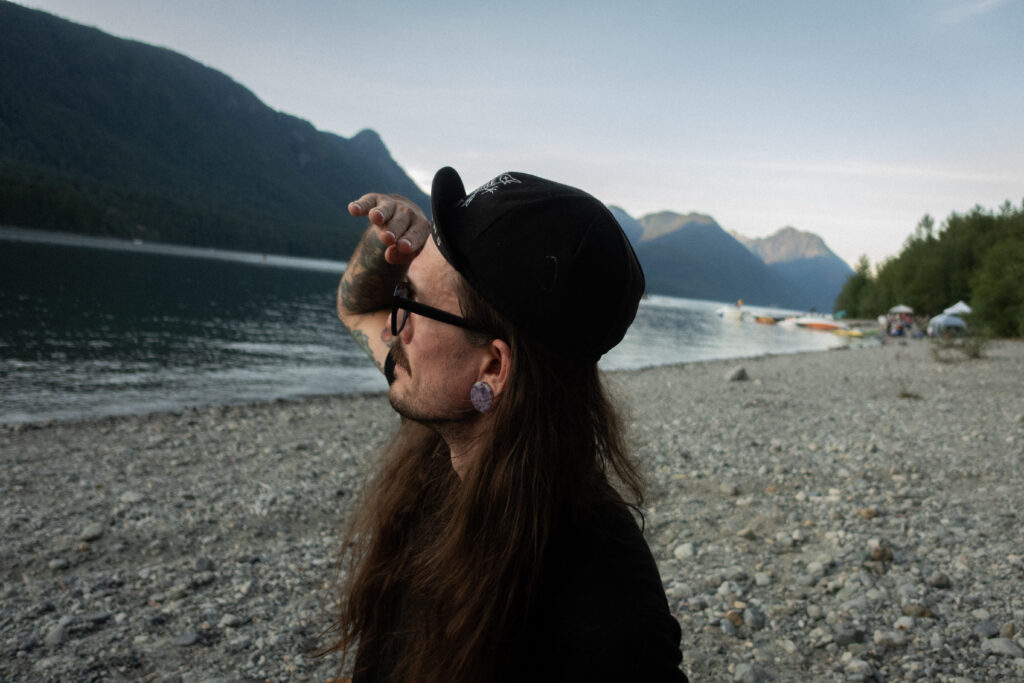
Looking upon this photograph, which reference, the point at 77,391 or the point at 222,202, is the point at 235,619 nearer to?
the point at 77,391

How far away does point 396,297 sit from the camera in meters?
1.87

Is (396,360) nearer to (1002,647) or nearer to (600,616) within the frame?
(600,616)

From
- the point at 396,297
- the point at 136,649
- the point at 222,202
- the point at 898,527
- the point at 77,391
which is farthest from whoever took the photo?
the point at 222,202

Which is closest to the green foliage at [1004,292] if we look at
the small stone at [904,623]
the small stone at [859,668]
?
the small stone at [904,623]

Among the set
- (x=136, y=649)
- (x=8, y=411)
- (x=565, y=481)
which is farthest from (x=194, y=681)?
(x=8, y=411)

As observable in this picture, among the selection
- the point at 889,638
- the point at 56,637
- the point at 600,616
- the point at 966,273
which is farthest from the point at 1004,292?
the point at 56,637

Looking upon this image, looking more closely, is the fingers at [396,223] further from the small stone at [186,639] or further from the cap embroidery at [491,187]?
the small stone at [186,639]

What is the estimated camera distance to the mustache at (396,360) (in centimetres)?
192

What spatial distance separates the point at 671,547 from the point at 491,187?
4.99m

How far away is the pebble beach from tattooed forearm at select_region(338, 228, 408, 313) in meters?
1.02

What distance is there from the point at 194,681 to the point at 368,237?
306 centimetres

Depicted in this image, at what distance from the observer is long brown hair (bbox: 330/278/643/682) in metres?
1.50

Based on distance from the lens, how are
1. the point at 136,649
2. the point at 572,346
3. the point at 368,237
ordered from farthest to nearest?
the point at 136,649
the point at 368,237
the point at 572,346

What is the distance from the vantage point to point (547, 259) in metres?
1.47
